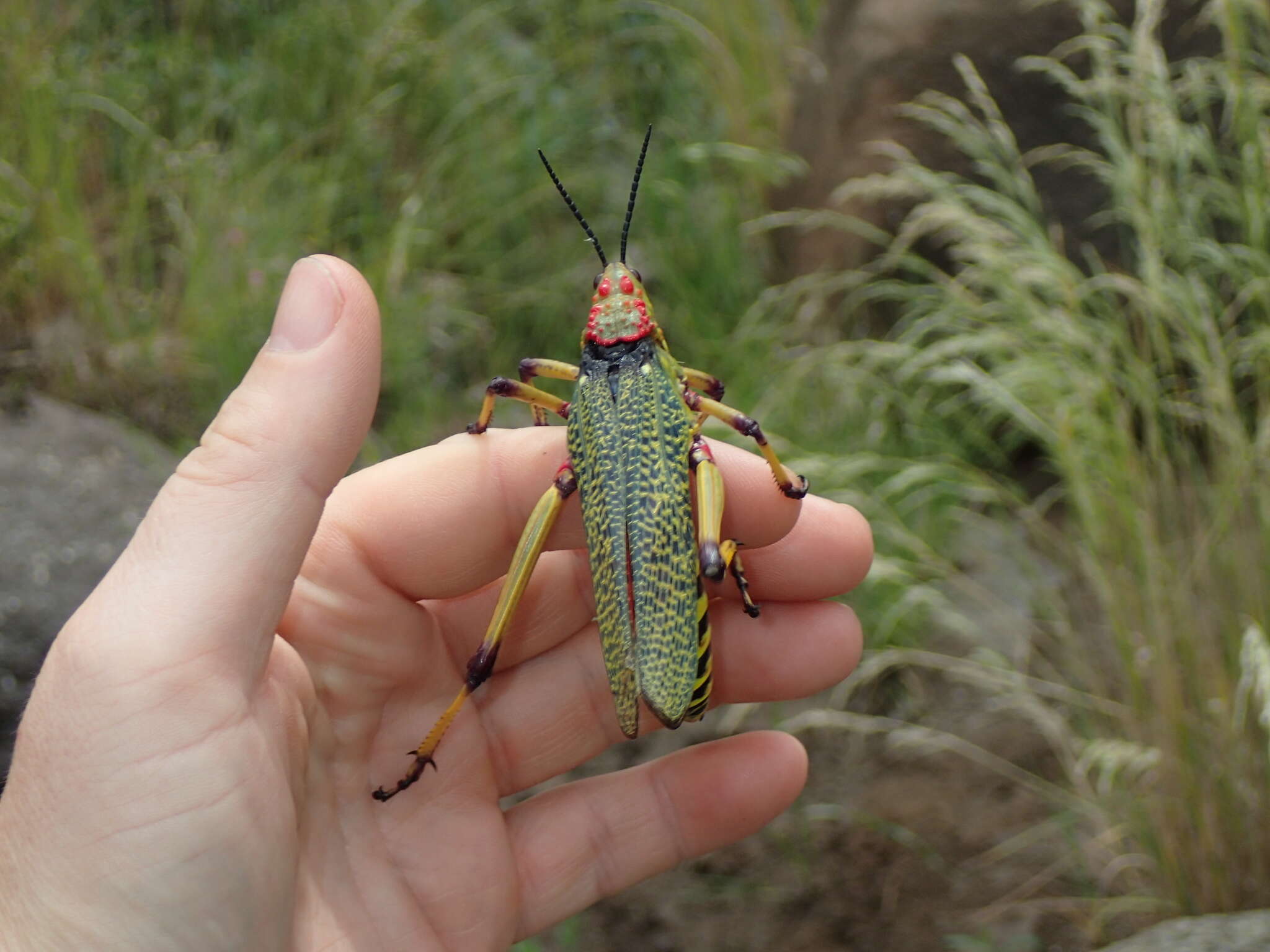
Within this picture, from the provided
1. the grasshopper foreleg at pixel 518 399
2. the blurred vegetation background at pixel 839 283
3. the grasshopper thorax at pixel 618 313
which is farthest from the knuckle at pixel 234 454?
the blurred vegetation background at pixel 839 283

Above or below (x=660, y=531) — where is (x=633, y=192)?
above

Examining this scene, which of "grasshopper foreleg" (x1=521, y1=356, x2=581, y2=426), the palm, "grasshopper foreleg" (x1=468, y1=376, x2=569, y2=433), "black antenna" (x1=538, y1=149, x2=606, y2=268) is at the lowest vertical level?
the palm

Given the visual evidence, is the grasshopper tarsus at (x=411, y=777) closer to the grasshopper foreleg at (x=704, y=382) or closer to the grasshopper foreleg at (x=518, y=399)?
the grasshopper foreleg at (x=518, y=399)

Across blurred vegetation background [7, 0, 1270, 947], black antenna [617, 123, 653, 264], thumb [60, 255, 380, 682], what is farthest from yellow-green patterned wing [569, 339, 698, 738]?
blurred vegetation background [7, 0, 1270, 947]

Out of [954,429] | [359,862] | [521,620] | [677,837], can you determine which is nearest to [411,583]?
[521,620]

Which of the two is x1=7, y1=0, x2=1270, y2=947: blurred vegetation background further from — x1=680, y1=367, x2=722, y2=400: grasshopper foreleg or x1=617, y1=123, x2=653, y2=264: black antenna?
x1=617, y1=123, x2=653, y2=264: black antenna

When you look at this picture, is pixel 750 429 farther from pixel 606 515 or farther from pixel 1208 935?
pixel 1208 935

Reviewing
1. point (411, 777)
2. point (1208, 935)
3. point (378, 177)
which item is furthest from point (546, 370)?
point (378, 177)
